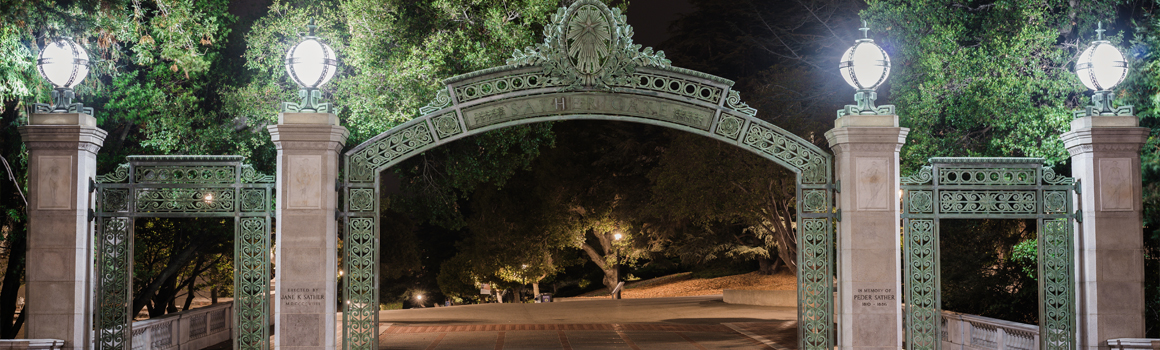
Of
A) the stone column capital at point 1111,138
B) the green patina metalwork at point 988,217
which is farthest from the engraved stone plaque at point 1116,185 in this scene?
the green patina metalwork at point 988,217

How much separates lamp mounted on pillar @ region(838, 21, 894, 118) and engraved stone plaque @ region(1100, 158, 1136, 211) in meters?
2.16

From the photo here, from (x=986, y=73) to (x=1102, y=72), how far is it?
3.37 m

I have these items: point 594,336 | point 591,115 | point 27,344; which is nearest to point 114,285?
point 27,344

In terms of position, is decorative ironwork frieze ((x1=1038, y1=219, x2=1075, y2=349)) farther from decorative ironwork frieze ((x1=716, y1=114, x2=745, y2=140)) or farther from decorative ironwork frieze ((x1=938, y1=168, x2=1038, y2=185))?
decorative ironwork frieze ((x1=716, y1=114, x2=745, y2=140))

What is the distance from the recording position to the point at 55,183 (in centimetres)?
804

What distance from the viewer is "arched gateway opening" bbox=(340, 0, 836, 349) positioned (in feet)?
27.5

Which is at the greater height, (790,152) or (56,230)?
(790,152)

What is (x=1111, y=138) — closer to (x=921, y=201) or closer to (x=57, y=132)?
(x=921, y=201)

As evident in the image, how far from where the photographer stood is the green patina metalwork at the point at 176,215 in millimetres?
8211

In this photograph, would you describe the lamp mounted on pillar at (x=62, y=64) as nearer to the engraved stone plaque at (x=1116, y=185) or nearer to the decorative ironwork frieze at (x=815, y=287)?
the decorative ironwork frieze at (x=815, y=287)

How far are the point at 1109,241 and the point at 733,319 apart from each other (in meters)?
11.6

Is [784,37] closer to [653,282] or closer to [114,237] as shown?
[653,282]

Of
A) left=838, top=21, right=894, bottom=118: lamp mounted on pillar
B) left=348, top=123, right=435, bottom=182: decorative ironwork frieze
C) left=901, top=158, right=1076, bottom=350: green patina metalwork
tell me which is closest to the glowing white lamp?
left=348, top=123, right=435, bottom=182: decorative ironwork frieze

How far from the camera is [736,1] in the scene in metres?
26.8
